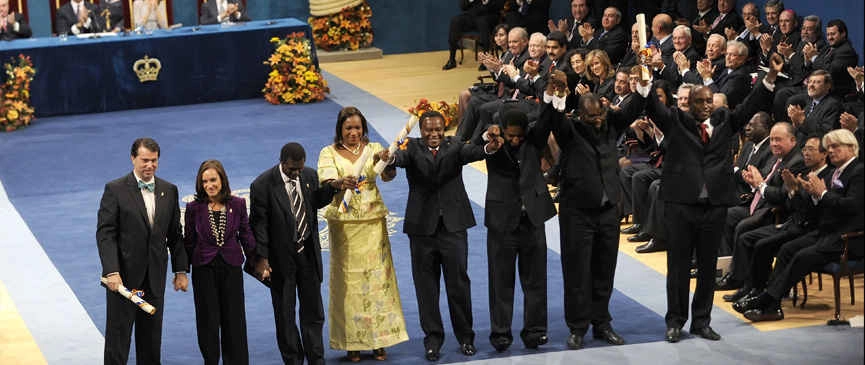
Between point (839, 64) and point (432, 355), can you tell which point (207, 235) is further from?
point (839, 64)

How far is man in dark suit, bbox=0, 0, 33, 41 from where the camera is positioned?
16531 millimetres

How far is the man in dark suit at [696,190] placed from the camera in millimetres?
7543

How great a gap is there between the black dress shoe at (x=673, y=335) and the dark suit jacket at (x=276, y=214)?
225 centimetres

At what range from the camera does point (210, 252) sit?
689 cm

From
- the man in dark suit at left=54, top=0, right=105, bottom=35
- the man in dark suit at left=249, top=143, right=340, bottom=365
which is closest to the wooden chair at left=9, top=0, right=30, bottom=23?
the man in dark suit at left=54, top=0, right=105, bottom=35

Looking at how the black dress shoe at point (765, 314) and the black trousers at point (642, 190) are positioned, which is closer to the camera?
the black dress shoe at point (765, 314)

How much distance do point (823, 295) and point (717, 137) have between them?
5.50 feet

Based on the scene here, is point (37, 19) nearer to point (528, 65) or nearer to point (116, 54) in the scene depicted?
point (116, 54)

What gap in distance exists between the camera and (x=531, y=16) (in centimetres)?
1748

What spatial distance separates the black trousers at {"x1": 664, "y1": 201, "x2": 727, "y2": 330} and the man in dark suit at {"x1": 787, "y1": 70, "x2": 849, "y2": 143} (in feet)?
6.43

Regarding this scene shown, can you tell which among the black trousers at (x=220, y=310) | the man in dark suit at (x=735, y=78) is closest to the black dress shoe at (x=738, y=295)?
the man in dark suit at (x=735, y=78)

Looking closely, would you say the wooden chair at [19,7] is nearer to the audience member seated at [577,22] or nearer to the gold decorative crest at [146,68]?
the gold decorative crest at [146,68]

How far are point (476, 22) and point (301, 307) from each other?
11705 millimetres

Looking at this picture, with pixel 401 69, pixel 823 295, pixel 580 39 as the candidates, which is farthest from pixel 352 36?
pixel 823 295
